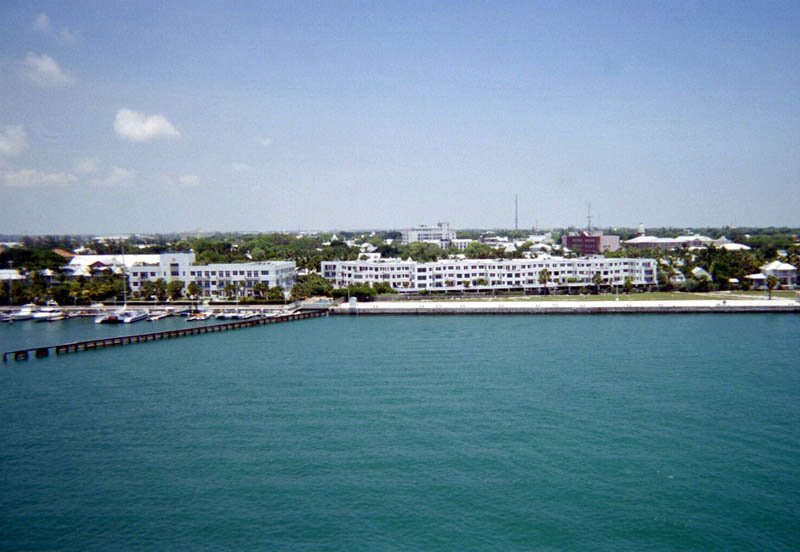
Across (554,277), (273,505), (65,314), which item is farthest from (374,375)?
(554,277)

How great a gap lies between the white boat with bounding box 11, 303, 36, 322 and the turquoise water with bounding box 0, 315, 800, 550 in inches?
444

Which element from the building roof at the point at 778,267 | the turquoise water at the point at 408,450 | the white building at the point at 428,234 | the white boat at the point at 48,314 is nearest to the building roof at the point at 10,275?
the white boat at the point at 48,314

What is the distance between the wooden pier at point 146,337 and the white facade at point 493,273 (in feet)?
23.3

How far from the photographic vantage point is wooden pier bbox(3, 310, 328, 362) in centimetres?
2106

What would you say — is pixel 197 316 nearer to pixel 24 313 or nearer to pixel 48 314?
pixel 48 314

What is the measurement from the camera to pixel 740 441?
12.0 m

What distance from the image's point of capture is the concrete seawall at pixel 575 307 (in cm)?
2823

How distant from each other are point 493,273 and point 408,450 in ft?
85.4

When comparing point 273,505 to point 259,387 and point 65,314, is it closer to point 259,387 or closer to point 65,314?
point 259,387

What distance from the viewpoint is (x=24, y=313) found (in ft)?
99.3

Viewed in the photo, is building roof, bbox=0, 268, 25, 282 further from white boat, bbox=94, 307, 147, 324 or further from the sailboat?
white boat, bbox=94, 307, 147, 324

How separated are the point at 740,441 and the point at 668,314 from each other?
17001 millimetres

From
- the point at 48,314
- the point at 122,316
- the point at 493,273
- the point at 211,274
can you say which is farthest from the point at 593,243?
the point at 48,314

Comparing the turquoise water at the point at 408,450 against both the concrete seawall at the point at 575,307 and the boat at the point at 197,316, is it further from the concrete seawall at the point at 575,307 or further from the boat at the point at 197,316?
the boat at the point at 197,316
